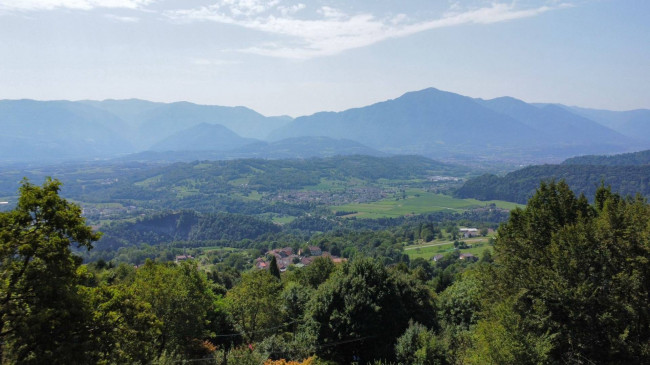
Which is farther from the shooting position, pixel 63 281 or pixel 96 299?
pixel 96 299

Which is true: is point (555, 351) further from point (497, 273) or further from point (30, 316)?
point (30, 316)

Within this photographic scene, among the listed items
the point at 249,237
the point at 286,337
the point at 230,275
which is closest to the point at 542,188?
the point at 286,337

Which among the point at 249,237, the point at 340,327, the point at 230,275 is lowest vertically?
the point at 249,237

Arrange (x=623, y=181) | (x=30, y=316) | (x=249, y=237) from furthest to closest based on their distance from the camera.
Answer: (x=623, y=181), (x=249, y=237), (x=30, y=316)

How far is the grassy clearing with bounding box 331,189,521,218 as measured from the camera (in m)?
133

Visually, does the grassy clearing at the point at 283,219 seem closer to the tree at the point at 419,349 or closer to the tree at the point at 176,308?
the tree at the point at 176,308

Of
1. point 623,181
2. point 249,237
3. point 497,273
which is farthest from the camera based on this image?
point 623,181

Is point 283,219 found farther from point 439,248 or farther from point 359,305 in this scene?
point 359,305

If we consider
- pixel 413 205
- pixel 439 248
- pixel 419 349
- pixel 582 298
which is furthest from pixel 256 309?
pixel 413 205

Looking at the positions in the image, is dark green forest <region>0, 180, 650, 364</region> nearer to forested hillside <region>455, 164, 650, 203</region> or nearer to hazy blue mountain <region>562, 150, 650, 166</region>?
forested hillside <region>455, 164, 650, 203</region>

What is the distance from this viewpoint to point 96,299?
30.9 feet

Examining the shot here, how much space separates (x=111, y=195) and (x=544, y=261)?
192147 millimetres

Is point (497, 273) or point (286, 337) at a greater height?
point (497, 273)

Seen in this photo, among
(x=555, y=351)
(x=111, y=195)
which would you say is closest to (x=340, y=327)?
(x=555, y=351)
